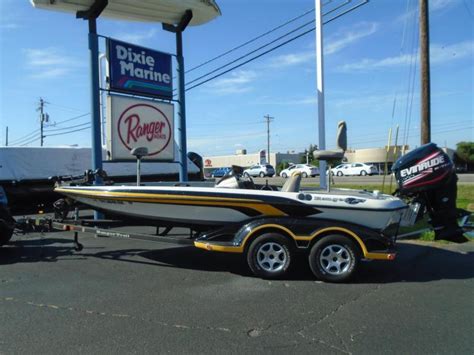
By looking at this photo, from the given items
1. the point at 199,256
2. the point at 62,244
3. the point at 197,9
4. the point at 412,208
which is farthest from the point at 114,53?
the point at 412,208

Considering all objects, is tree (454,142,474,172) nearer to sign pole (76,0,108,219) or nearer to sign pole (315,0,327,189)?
sign pole (315,0,327,189)

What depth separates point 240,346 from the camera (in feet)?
12.3

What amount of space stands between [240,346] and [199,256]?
3.52m

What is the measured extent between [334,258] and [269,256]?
816 mm

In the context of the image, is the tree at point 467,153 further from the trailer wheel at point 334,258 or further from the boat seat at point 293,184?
the trailer wheel at point 334,258

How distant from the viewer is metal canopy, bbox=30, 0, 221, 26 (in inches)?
395

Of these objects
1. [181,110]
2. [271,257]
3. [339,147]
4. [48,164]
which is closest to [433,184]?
[339,147]

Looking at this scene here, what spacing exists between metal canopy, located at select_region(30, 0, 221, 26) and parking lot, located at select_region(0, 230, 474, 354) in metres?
5.67

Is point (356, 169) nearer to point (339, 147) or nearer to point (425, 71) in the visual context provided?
point (425, 71)

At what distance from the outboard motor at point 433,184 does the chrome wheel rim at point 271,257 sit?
2081 millimetres

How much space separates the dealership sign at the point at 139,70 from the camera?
10414 mm

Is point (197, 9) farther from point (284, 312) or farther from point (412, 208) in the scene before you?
point (284, 312)

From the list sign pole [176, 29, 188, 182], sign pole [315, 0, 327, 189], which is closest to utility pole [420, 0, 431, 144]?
sign pole [315, 0, 327, 189]

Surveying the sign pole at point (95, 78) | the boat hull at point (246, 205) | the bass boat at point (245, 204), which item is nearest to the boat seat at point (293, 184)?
the bass boat at point (245, 204)
